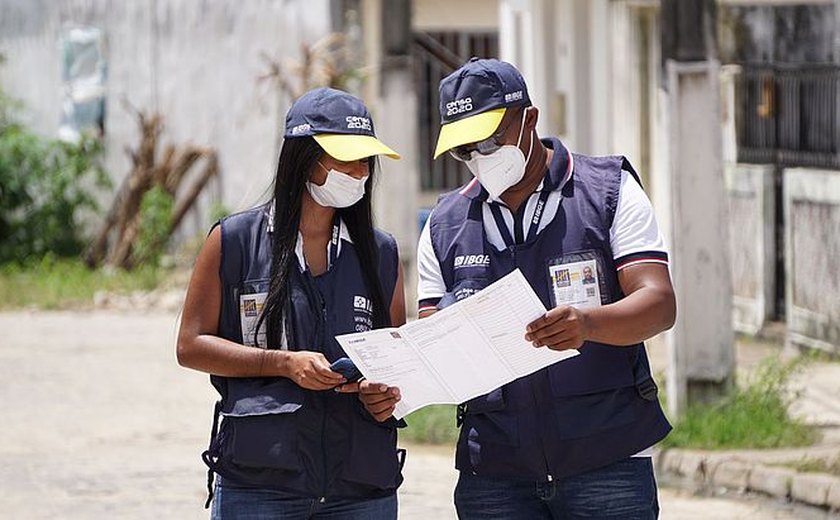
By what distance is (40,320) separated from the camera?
17109 millimetres

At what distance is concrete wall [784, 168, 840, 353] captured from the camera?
Answer: 12.3 meters

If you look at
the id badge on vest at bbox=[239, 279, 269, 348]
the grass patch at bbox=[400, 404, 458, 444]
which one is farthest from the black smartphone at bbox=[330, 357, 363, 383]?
the grass patch at bbox=[400, 404, 458, 444]

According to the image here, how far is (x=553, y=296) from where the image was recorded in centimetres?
417

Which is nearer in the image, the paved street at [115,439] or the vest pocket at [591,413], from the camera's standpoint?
the vest pocket at [591,413]

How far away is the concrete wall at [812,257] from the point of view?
12305 mm

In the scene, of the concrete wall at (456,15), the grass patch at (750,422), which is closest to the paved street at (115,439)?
the grass patch at (750,422)

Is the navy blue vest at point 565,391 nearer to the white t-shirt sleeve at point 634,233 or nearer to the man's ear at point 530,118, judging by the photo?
the white t-shirt sleeve at point 634,233

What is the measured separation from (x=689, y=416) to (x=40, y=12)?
14.4 metres

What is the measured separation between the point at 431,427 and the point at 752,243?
4540 mm

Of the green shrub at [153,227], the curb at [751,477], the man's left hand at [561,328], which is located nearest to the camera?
the man's left hand at [561,328]

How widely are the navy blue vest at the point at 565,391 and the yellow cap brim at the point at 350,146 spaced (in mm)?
287

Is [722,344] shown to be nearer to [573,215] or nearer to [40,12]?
[573,215]

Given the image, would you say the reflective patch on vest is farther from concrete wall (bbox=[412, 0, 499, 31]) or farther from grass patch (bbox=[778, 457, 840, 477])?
concrete wall (bbox=[412, 0, 499, 31])

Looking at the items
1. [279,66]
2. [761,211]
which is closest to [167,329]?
[279,66]
